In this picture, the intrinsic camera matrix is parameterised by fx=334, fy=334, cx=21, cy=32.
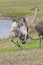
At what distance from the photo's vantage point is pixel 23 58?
11406mm

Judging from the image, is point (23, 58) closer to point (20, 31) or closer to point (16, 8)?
point (20, 31)

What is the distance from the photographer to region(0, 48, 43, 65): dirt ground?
10703 millimetres

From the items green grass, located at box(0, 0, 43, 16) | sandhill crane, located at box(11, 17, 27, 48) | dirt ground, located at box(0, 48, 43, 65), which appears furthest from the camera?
green grass, located at box(0, 0, 43, 16)

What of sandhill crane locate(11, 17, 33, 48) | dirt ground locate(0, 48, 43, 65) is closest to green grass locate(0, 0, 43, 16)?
sandhill crane locate(11, 17, 33, 48)

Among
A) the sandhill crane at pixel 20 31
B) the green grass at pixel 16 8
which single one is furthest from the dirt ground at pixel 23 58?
the green grass at pixel 16 8

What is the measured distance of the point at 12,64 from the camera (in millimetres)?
10539

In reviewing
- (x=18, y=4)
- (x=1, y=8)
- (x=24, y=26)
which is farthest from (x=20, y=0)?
(x=24, y=26)

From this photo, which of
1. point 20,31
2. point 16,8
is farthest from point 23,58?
point 16,8

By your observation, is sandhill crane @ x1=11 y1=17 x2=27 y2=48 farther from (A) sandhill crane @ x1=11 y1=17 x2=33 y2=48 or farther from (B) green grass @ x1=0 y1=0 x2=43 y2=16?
(B) green grass @ x1=0 y1=0 x2=43 y2=16

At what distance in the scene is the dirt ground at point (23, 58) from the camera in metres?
10.7

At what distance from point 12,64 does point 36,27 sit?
427 centimetres

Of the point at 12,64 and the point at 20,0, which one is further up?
the point at 12,64

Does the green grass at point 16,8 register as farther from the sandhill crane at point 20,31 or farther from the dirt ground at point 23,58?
the dirt ground at point 23,58

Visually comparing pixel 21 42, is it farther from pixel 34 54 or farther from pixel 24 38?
pixel 34 54
